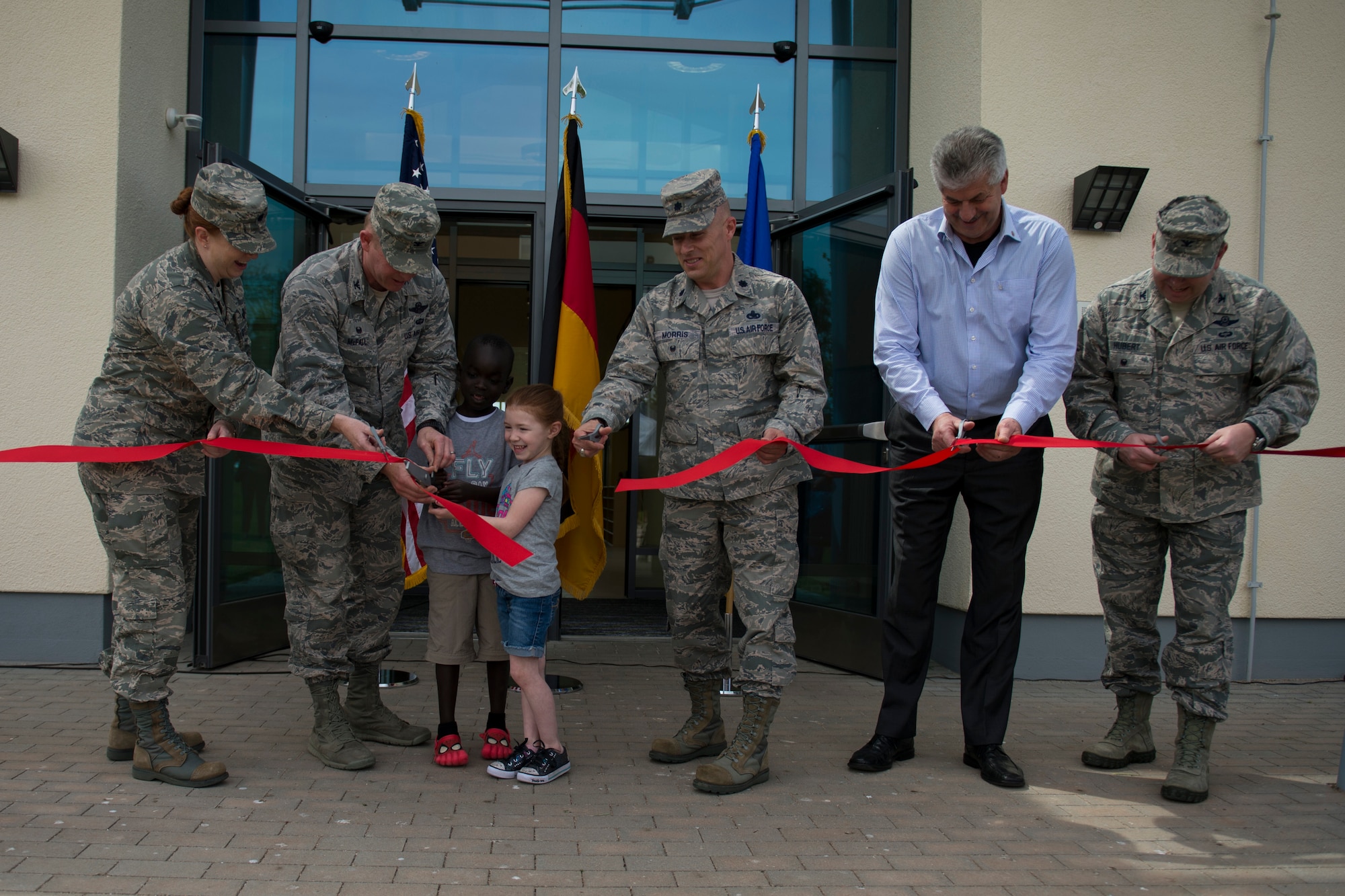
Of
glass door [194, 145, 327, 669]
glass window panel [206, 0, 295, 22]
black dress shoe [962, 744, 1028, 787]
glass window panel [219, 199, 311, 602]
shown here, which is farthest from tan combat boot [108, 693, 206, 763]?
glass window panel [206, 0, 295, 22]

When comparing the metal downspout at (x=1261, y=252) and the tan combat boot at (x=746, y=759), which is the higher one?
the metal downspout at (x=1261, y=252)

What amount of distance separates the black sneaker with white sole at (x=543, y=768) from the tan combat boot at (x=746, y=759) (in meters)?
0.44

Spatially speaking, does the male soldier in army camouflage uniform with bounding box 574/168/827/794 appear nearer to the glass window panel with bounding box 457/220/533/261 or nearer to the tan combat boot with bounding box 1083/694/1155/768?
the tan combat boot with bounding box 1083/694/1155/768

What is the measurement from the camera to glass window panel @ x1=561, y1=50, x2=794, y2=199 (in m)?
5.68

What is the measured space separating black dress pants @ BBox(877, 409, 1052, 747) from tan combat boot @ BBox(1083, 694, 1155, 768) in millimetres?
414

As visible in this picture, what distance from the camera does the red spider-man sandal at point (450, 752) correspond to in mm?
3217

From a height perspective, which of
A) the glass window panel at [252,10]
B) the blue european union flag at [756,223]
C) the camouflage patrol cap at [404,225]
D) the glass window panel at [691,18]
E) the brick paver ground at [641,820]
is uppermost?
the glass window panel at [691,18]

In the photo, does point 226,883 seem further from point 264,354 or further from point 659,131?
point 659,131

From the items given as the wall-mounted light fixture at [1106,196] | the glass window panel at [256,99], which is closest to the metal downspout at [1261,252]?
the wall-mounted light fixture at [1106,196]

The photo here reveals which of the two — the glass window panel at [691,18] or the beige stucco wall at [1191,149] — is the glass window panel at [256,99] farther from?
the beige stucco wall at [1191,149]

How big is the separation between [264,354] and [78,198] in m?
1.07

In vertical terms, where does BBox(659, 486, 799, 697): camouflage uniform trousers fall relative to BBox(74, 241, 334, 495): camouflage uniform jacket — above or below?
below

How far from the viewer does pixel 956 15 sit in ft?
16.5

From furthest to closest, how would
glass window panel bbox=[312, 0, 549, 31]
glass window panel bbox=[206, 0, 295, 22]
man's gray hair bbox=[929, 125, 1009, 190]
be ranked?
1. glass window panel bbox=[312, 0, 549, 31]
2. glass window panel bbox=[206, 0, 295, 22]
3. man's gray hair bbox=[929, 125, 1009, 190]
